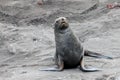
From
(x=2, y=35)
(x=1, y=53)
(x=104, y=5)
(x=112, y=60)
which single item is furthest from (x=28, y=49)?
(x=104, y=5)

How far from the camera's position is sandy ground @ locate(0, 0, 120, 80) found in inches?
291

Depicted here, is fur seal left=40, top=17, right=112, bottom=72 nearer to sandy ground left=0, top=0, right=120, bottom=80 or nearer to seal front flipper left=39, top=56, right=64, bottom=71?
seal front flipper left=39, top=56, right=64, bottom=71

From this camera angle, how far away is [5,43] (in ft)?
32.0

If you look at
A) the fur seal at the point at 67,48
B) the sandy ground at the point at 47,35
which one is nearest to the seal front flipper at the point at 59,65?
the fur seal at the point at 67,48

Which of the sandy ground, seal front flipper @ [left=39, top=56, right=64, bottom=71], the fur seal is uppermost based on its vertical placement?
the fur seal

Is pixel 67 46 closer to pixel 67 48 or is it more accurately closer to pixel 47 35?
pixel 67 48

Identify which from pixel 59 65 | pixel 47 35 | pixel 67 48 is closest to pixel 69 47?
pixel 67 48

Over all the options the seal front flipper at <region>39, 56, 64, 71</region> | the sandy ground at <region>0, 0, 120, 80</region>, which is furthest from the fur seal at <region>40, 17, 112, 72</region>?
the sandy ground at <region>0, 0, 120, 80</region>

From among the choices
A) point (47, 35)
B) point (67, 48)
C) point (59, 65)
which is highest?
point (67, 48)

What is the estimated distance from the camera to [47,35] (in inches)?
390

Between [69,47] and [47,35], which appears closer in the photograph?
[69,47]

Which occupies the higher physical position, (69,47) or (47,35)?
(69,47)

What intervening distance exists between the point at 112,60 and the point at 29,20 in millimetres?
4157

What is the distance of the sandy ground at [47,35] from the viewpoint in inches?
291
